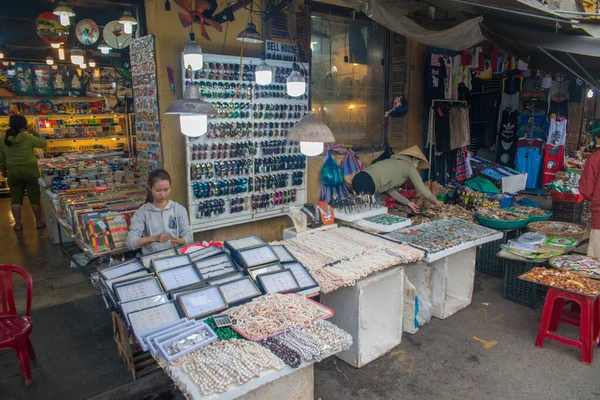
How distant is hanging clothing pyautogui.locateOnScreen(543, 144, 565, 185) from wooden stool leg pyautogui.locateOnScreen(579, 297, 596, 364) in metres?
6.35

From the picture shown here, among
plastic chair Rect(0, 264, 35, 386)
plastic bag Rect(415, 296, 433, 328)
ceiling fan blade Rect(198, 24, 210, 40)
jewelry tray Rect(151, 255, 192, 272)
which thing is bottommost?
plastic bag Rect(415, 296, 433, 328)

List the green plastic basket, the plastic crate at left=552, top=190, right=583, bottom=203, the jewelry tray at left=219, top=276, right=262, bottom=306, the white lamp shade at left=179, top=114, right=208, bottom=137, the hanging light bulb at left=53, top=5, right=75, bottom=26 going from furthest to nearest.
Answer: the plastic crate at left=552, top=190, right=583, bottom=203 < the hanging light bulb at left=53, top=5, right=75, bottom=26 < the green plastic basket < the white lamp shade at left=179, top=114, right=208, bottom=137 < the jewelry tray at left=219, top=276, right=262, bottom=306

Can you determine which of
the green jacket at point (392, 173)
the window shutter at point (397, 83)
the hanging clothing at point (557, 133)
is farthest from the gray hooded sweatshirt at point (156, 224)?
the hanging clothing at point (557, 133)

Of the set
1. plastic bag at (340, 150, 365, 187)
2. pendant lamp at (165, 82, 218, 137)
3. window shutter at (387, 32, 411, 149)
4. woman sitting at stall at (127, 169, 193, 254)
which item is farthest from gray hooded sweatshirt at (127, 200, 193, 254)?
window shutter at (387, 32, 411, 149)

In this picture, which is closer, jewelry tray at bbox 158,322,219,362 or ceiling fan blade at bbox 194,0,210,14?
jewelry tray at bbox 158,322,219,362

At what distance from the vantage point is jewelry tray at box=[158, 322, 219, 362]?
7.36 feet

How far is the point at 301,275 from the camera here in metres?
3.22

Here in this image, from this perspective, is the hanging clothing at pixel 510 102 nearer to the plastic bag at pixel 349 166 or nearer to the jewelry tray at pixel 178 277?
the plastic bag at pixel 349 166

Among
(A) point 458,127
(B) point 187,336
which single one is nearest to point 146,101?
(B) point 187,336

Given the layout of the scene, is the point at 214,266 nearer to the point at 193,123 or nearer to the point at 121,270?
the point at 121,270

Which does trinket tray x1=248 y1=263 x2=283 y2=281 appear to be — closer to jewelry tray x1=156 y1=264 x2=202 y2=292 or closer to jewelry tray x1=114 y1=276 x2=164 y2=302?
jewelry tray x1=156 y1=264 x2=202 y2=292

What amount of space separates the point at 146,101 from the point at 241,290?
11.2 ft

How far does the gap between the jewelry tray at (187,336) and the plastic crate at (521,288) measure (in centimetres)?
391

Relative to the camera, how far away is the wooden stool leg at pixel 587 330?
140 inches
